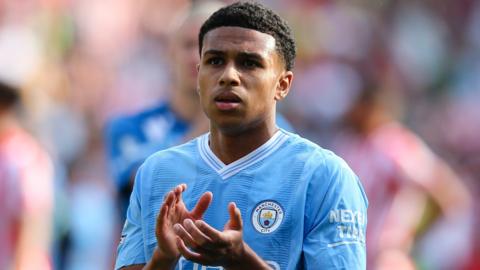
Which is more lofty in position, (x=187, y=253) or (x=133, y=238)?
(x=133, y=238)

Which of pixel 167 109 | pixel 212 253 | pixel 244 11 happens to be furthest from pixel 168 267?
pixel 167 109

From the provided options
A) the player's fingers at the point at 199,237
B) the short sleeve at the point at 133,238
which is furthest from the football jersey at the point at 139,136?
the player's fingers at the point at 199,237

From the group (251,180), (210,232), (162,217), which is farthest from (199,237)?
(251,180)

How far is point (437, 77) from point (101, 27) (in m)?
2.66

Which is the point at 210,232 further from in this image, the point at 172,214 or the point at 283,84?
the point at 283,84

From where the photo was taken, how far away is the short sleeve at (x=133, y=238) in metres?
4.73

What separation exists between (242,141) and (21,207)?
10.1ft

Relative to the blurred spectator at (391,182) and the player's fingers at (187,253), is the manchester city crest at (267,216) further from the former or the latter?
the blurred spectator at (391,182)

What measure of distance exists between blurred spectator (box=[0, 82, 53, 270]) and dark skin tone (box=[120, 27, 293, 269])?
2.90 m

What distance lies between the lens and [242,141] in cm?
471

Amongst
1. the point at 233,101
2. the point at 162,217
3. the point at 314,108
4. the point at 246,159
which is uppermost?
the point at 314,108

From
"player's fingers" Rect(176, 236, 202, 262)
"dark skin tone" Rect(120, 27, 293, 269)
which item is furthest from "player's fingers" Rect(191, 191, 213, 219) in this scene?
"player's fingers" Rect(176, 236, 202, 262)

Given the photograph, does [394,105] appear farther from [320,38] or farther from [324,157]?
[324,157]

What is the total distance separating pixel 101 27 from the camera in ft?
34.4
